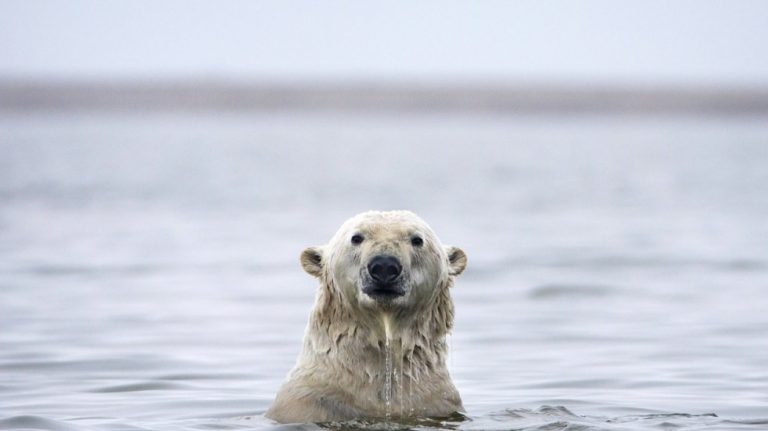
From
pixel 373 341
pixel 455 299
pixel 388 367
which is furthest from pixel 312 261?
pixel 455 299

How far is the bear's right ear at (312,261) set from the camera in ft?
29.7

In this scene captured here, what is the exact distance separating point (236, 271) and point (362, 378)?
36.5 feet

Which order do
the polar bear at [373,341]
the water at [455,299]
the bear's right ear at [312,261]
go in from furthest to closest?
the water at [455,299], the bear's right ear at [312,261], the polar bear at [373,341]

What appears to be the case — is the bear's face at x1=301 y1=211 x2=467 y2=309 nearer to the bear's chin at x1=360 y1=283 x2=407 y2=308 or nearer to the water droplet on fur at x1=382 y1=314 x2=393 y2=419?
the bear's chin at x1=360 y1=283 x2=407 y2=308

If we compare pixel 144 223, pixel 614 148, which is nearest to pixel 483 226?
pixel 144 223

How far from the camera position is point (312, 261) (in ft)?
29.9

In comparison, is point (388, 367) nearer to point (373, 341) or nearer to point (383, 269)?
point (373, 341)

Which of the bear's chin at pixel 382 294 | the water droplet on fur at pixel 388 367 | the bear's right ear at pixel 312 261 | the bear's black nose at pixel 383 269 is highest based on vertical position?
the bear's right ear at pixel 312 261

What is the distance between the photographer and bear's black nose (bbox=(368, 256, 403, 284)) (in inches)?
327

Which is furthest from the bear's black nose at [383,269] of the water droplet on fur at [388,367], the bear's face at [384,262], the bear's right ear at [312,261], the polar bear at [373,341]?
the bear's right ear at [312,261]

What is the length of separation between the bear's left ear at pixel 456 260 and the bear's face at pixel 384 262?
0.05 m

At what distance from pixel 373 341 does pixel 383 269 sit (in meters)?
0.59

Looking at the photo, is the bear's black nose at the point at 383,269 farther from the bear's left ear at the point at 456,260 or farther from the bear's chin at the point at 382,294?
the bear's left ear at the point at 456,260

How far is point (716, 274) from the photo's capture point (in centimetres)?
1934
